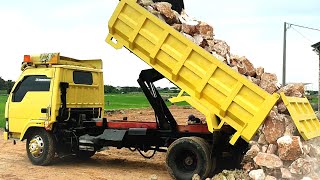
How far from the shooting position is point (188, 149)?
348 inches

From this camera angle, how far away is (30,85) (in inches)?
440

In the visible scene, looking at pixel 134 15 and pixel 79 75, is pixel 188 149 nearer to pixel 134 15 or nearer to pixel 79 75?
pixel 134 15

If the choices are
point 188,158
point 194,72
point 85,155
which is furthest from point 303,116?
point 85,155

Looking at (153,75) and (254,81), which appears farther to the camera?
(153,75)

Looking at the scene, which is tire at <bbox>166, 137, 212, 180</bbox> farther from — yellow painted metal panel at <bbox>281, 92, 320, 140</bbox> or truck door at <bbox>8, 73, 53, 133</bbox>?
truck door at <bbox>8, 73, 53, 133</bbox>

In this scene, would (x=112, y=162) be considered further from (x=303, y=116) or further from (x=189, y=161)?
(x=303, y=116)

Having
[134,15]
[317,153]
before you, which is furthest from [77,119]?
[317,153]

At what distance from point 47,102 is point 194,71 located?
396 cm

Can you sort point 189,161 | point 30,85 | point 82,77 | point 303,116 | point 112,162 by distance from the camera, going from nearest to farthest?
point 303,116
point 189,161
point 30,85
point 82,77
point 112,162

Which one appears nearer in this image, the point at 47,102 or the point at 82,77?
the point at 47,102

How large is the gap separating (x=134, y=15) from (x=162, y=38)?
2.57 feet

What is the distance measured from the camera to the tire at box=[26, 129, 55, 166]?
425 inches

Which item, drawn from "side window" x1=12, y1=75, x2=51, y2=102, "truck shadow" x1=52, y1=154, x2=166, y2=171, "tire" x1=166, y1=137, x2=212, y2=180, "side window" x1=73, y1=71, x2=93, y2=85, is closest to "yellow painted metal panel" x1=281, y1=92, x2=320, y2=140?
"tire" x1=166, y1=137, x2=212, y2=180

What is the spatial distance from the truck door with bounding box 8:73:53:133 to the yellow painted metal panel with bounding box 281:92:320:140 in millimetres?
5445
